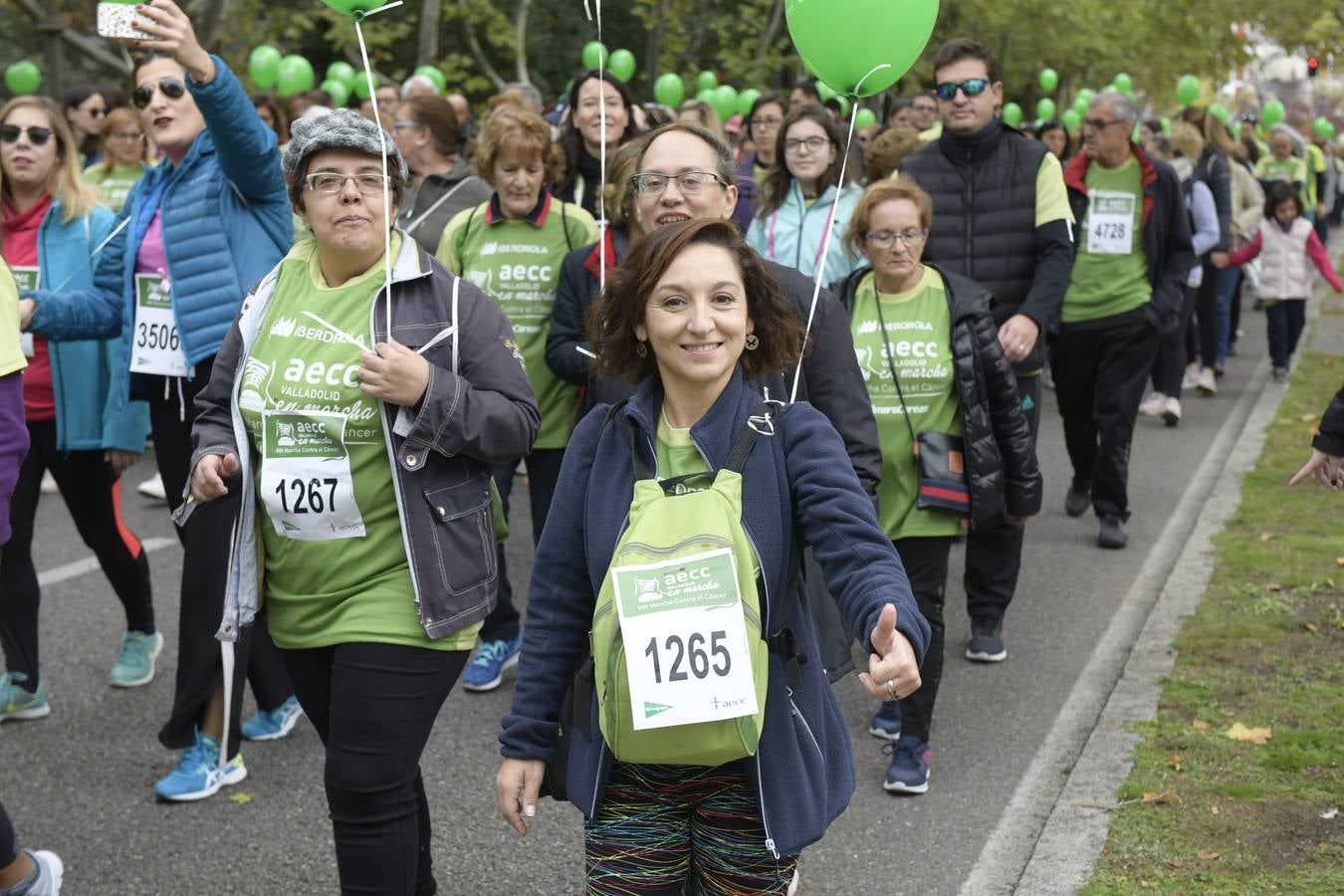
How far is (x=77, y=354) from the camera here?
6215 millimetres

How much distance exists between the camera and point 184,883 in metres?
4.68

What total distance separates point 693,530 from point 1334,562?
5966mm


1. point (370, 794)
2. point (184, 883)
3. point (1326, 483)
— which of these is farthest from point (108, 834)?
point (1326, 483)

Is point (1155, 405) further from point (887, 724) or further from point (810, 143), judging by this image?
point (887, 724)

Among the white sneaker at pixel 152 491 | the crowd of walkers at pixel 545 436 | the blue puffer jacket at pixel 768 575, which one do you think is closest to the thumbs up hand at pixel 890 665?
the crowd of walkers at pixel 545 436

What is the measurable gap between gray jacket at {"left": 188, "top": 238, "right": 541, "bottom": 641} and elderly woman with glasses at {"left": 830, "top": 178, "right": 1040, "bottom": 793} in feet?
6.56

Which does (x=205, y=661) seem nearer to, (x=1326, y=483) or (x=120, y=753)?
(x=120, y=753)

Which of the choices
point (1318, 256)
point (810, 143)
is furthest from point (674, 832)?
point (1318, 256)

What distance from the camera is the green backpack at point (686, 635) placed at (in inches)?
111

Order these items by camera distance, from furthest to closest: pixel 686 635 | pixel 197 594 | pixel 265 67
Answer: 1. pixel 265 67
2. pixel 197 594
3. pixel 686 635

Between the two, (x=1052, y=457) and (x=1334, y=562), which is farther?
(x=1052, y=457)

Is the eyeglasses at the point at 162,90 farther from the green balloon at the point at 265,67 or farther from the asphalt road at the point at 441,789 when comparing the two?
the green balloon at the point at 265,67

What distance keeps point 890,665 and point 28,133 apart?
457 centimetres

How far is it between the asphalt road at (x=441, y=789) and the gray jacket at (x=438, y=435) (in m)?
1.23
